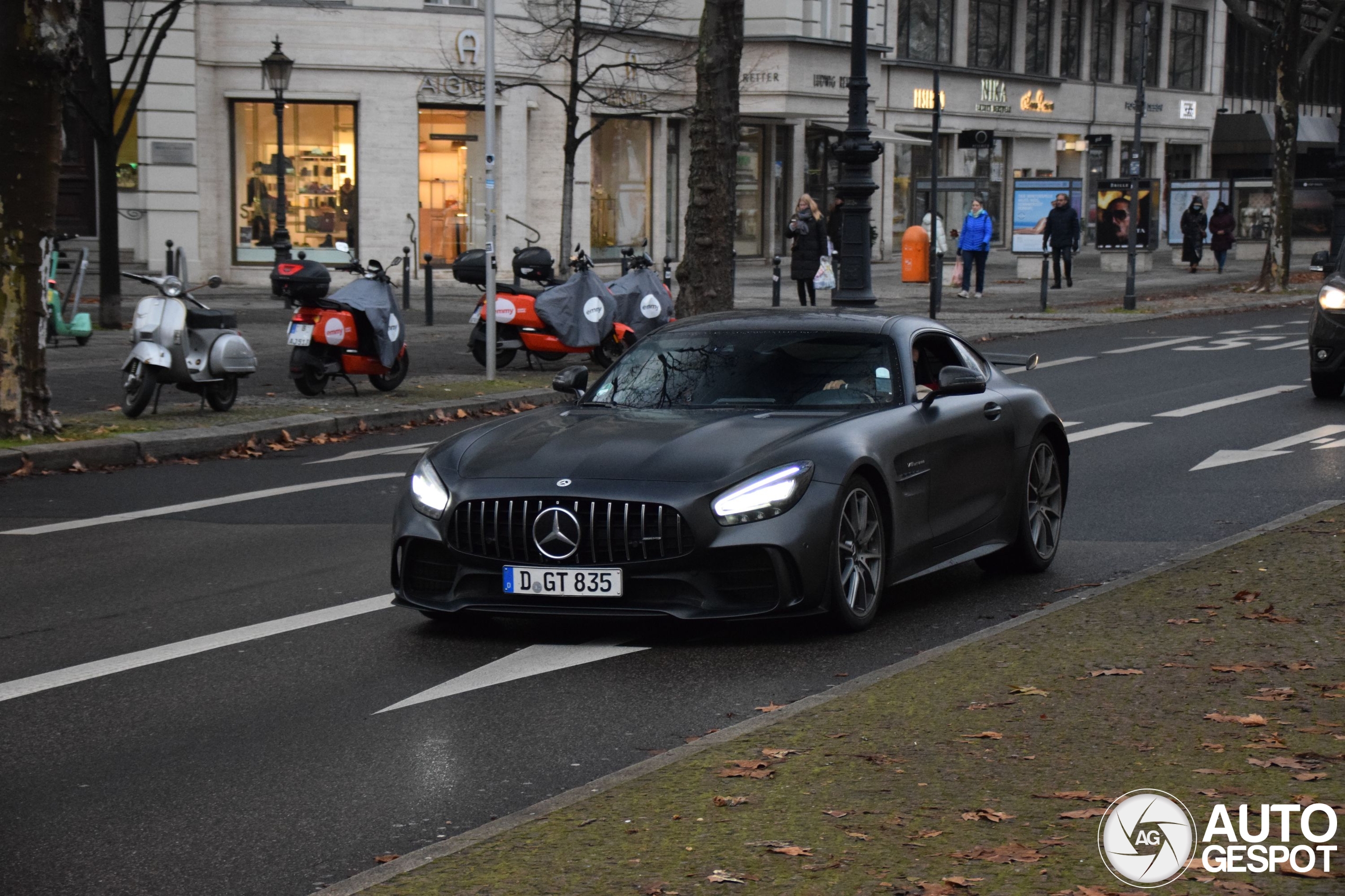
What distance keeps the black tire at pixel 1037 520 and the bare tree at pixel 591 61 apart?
27279 millimetres

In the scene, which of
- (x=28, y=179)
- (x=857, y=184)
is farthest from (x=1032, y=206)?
(x=28, y=179)

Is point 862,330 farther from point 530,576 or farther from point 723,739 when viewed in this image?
point 723,739

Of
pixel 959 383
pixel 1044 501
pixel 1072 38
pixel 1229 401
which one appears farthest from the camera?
pixel 1072 38

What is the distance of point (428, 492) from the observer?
25.9 ft

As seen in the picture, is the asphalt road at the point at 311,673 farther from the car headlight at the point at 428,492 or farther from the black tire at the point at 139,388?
the black tire at the point at 139,388

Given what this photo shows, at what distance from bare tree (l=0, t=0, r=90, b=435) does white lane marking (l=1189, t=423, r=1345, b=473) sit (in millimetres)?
8610

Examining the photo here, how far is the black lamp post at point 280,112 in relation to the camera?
33.6m

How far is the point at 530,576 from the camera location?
24.5 feet

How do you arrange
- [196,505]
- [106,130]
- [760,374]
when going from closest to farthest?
[760,374] < [196,505] < [106,130]

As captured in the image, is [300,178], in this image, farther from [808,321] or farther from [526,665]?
[526,665]

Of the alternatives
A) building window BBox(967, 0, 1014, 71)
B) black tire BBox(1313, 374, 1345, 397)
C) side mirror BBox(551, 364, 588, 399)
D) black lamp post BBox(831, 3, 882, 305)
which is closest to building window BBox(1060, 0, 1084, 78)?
building window BBox(967, 0, 1014, 71)

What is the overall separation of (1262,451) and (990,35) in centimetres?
4816

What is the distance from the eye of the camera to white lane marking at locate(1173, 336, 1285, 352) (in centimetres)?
2481

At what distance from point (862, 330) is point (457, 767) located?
3.62m
